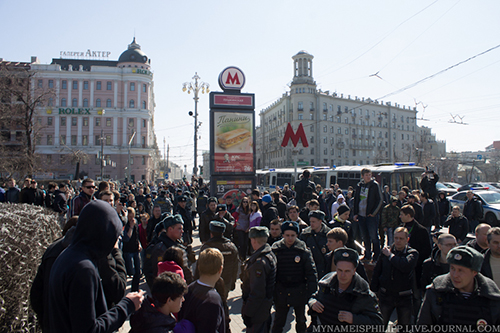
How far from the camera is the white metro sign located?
1533 centimetres

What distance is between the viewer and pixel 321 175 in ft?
88.2

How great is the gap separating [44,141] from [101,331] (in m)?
67.4

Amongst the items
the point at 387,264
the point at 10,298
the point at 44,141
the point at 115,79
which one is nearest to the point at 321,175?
the point at 387,264

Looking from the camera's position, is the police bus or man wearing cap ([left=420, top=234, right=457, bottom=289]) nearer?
man wearing cap ([left=420, top=234, right=457, bottom=289])

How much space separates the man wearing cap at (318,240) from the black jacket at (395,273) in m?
1.02

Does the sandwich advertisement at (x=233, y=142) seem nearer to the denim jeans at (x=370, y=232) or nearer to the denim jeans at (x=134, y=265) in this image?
the denim jeans at (x=370, y=232)

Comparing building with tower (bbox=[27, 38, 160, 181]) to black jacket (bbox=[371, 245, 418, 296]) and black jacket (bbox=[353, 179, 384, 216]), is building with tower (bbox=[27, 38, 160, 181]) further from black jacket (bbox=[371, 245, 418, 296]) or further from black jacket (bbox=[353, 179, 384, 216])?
black jacket (bbox=[371, 245, 418, 296])

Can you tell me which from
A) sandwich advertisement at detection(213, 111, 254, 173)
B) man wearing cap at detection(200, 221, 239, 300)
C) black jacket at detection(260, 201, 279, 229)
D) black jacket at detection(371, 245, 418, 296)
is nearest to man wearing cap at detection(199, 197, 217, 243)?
black jacket at detection(260, 201, 279, 229)

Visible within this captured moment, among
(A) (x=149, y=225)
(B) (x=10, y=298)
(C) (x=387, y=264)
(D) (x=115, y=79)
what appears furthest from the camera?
(D) (x=115, y=79)

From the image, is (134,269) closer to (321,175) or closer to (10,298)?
(10,298)

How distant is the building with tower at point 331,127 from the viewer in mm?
73000

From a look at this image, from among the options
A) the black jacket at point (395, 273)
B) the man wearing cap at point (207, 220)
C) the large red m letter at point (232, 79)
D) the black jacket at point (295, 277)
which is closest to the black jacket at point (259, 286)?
the black jacket at point (295, 277)

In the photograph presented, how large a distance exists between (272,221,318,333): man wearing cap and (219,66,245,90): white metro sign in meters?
12.3

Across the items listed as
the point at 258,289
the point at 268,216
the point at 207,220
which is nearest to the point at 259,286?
the point at 258,289
